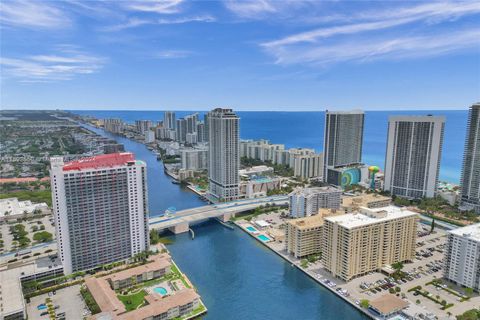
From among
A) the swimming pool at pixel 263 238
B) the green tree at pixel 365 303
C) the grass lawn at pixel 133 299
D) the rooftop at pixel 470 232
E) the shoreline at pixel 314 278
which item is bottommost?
the shoreline at pixel 314 278

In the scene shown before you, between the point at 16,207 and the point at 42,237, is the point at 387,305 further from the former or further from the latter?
the point at 16,207

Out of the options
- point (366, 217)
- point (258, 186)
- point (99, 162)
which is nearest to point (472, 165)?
point (366, 217)

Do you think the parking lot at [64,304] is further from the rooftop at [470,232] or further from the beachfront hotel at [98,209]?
the rooftop at [470,232]

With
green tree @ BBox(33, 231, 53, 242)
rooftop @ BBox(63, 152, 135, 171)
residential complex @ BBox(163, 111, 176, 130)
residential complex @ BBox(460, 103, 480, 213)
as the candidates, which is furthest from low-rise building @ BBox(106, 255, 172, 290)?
residential complex @ BBox(163, 111, 176, 130)

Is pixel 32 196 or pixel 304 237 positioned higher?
pixel 304 237

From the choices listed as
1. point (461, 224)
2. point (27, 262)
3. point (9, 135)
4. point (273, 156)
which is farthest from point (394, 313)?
point (9, 135)

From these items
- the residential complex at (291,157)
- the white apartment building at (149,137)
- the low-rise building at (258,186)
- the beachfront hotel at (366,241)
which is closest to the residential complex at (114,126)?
the white apartment building at (149,137)
